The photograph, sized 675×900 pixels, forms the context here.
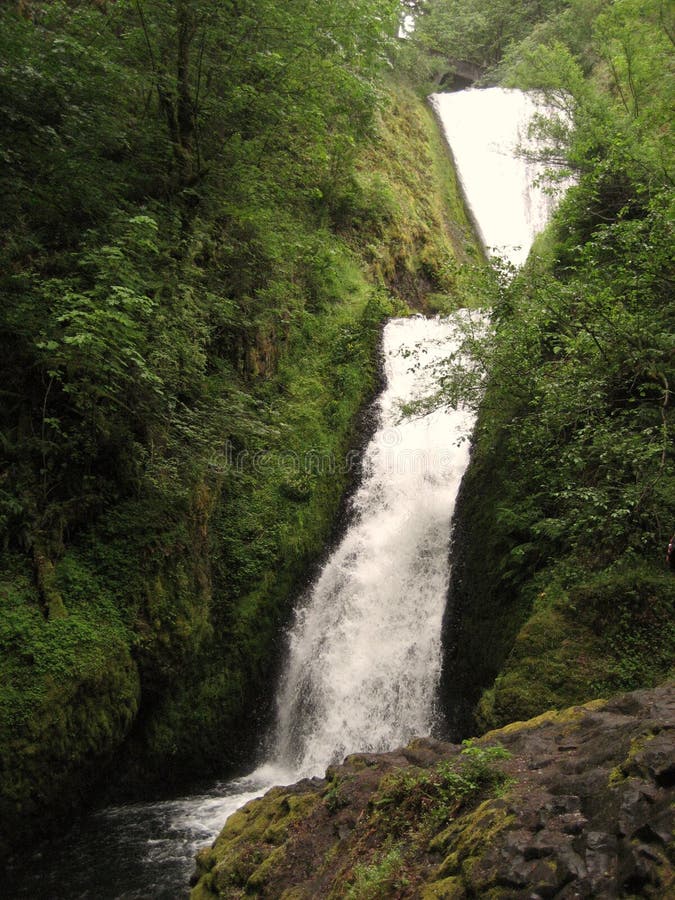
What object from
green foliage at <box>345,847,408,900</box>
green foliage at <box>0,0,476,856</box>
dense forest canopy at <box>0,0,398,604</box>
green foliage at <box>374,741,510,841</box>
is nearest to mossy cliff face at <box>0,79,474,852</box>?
green foliage at <box>0,0,476,856</box>

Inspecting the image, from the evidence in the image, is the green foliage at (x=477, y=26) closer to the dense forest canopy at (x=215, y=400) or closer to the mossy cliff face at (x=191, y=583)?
the dense forest canopy at (x=215, y=400)

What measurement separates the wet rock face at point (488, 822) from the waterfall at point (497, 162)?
749 inches

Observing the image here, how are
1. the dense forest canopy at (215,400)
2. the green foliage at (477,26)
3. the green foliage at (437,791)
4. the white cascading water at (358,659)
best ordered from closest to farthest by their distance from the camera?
the green foliage at (437,791), the dense forest canopy at (215,400), the white cascading water at (358,659), the green foliage at (477,26)

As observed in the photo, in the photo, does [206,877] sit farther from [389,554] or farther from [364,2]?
[364,2]

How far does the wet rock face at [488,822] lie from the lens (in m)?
2.71

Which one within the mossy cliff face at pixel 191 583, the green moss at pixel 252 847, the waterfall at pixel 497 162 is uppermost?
the waterfall at pixel 497 162

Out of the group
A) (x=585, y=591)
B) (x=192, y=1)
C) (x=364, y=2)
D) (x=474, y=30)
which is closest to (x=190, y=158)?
(x=192, y=1)

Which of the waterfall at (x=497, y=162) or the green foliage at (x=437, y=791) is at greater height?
the waterfall at (x=497, y=162)

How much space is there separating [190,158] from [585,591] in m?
8.35

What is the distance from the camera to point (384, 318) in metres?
15.7

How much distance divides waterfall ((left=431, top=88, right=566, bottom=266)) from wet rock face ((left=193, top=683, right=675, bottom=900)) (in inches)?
749

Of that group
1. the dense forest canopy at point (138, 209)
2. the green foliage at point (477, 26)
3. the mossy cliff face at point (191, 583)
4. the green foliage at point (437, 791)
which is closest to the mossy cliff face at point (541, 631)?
the green foliage at point (437, 791)

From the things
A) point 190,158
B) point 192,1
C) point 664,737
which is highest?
point 192,1

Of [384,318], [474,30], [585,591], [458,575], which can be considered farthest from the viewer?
[474,30]
